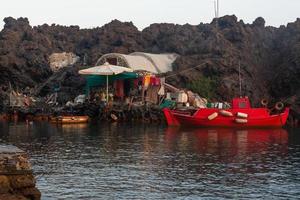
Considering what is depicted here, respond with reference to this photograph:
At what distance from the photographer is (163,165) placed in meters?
31.8

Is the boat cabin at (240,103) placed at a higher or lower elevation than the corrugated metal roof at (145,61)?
lower

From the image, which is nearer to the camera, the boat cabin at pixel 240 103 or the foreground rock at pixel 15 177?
the foreground rock at pixel 15 177

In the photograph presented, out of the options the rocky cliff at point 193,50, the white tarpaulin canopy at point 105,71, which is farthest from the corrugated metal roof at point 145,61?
the white tarpaulin canopy at point 105,71

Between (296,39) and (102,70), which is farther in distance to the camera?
(296,39)

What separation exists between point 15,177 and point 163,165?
48.8 ft

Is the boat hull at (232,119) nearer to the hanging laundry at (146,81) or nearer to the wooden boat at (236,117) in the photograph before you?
the wooden boat at (236,117)

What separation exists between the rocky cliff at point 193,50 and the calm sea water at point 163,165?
29.6 metres

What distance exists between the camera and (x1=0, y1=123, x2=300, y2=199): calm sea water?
78.9 feet

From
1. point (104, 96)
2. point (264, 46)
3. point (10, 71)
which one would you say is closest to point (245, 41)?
point (264, 46)

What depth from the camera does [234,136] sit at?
52.8 meters

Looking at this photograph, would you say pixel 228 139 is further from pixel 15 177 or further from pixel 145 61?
pixel 145 61

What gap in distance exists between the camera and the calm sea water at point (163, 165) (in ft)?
78.9

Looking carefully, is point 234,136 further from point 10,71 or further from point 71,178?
point 10,71

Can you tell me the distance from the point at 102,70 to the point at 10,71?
24140 millimetres
